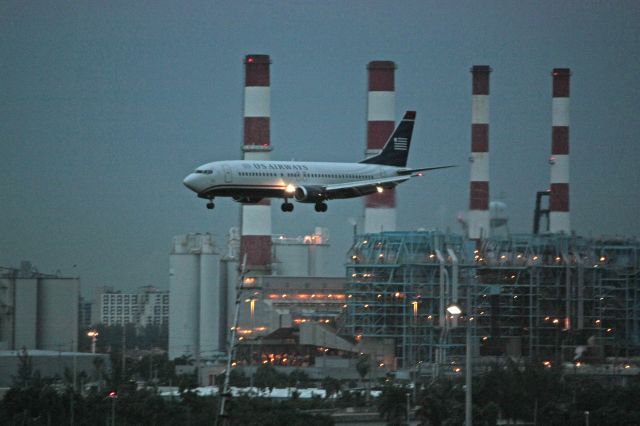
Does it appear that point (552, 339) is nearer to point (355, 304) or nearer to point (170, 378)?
→ point (355, 304)

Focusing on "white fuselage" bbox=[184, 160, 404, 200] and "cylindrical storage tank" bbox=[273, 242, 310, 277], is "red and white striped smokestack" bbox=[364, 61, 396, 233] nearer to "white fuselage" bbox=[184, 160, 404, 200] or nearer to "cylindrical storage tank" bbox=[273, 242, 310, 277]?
"cylindrical storage tank" bbox=[273, 242, 310, 277]

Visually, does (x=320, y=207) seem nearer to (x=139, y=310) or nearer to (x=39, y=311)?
(x=39, y=311)

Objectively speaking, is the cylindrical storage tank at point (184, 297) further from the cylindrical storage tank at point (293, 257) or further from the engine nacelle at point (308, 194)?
the engine nacelle at point (308, 194)

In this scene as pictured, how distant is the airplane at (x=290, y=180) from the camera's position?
7594 centimetres

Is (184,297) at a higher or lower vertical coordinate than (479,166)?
lower

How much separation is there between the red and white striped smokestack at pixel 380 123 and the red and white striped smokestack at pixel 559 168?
14210 mm

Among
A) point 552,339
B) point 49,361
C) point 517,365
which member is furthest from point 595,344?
point 49,361

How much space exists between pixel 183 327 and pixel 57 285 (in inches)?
551

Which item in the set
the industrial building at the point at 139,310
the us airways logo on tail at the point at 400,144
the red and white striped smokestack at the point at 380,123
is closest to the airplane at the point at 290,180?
the us airways logo on tail at the point at 400,144

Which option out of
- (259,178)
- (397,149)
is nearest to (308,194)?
(259,178)

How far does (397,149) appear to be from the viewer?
97.4 meters

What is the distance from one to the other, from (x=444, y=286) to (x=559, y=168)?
18047 millimetres

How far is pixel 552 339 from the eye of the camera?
110562 millimetres

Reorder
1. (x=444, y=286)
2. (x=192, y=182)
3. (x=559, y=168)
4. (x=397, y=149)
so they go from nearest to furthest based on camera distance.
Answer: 1. (x=192, y=182)
2. (x=397, y=149)
3. (x=444, y=286)
4. (x=559, y=168)
